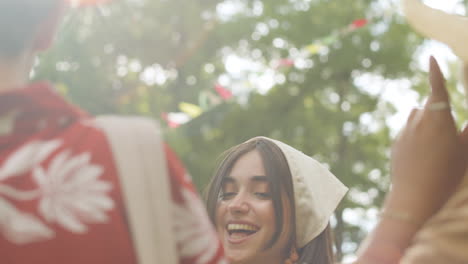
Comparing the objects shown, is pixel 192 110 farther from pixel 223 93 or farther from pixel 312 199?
pixel 312 199

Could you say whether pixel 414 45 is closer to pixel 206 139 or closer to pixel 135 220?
pixel 206 139

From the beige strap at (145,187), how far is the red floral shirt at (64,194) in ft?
0.06

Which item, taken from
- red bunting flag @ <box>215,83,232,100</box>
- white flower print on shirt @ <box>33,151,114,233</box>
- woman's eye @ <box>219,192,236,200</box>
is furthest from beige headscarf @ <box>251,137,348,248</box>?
red bunting flag @ <box>215,83,232,100</box>

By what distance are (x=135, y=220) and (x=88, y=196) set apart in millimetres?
89

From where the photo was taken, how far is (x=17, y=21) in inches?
41.9

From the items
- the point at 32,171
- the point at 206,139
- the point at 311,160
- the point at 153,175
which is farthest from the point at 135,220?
the point at 206,139

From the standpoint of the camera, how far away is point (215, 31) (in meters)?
11.4

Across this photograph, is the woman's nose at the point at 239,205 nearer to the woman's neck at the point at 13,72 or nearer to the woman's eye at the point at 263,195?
the woman's eye at the point at 263,195

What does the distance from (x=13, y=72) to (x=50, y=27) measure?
0.11 m

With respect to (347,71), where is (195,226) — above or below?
below

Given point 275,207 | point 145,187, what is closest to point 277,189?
point 275,207

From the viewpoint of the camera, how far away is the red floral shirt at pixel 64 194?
0.98 meters

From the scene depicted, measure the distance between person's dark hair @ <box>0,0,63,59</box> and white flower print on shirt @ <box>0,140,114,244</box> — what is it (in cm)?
18

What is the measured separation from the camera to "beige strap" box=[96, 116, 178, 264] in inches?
39.3
